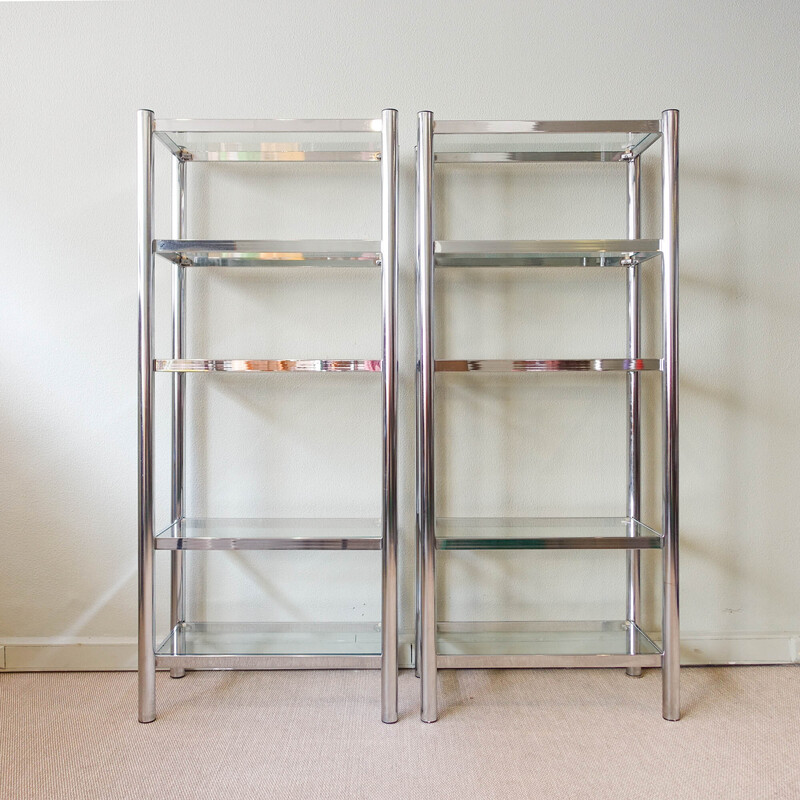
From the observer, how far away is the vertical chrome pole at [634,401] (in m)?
1.69

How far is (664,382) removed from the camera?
1.49 meters

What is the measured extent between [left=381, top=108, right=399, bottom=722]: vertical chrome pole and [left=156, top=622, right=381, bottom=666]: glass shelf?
0.36 feet

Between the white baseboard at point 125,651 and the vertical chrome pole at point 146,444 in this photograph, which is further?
the white baseboard at point 125,651

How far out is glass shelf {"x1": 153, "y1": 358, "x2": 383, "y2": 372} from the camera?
1464mm

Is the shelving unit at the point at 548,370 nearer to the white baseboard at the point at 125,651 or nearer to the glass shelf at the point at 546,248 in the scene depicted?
the glass shelf at the point at 546,248

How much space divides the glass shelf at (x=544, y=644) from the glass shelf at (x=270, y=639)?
21 centimetres

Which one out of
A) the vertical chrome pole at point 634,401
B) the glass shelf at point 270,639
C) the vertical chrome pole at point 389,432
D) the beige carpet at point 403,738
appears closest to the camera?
the beige carpet at point 403,738

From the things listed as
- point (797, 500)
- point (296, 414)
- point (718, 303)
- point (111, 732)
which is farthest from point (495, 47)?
point (111, 732)

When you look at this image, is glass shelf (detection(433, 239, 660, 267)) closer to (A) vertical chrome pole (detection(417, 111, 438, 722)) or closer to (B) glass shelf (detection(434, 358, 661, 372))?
(A) vertical chrome pole (detection(417, 111, 438, 722))

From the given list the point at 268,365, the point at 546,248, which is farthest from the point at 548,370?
the point at 268,365

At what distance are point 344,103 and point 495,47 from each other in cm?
44

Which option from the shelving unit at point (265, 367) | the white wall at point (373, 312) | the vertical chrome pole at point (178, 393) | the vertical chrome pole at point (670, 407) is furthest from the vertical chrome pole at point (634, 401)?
the vertical chrome pole at point (178, 393)

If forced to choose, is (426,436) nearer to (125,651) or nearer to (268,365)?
(268,365)

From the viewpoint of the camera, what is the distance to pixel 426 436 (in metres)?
1.46
